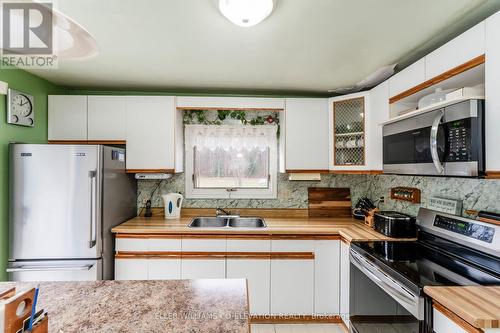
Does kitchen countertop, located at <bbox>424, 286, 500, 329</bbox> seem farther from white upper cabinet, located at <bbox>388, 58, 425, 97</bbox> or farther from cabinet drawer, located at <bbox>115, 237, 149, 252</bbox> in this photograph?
cabinet drawer, located at <bbox>115, 237, 149, 252</bbox>

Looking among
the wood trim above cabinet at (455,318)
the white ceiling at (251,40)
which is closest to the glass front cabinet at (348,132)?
the white ceiling at (251,40)

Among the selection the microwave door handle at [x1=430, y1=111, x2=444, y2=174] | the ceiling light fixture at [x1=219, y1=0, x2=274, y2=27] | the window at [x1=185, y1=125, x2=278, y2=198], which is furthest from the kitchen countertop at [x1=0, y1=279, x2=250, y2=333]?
the window at [x1=185, y1=125, x2=278, y2=198]

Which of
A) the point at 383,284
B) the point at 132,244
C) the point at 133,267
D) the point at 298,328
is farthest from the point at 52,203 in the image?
the point at 383,284

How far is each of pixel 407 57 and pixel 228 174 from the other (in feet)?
6.62

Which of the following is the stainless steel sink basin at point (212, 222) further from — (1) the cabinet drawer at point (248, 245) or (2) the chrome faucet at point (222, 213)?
(1) the cabinet drawer at point (248, 245)

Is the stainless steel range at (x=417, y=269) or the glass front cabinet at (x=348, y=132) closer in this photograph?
the stainless steel range at (x=417, y=269)

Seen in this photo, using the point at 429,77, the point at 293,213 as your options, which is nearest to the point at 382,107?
the point at 429,77

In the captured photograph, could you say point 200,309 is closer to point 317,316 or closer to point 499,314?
point 499,314

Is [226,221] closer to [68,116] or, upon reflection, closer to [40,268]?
[40,268]

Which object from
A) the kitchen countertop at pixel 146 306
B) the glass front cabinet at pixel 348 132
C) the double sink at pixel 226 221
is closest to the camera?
the kitchen countertop at pixel 146 306

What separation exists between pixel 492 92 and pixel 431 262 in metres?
1.02

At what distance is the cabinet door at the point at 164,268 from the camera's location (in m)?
2.32

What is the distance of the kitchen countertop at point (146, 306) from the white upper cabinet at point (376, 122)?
169 cm

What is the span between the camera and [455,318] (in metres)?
1.08
